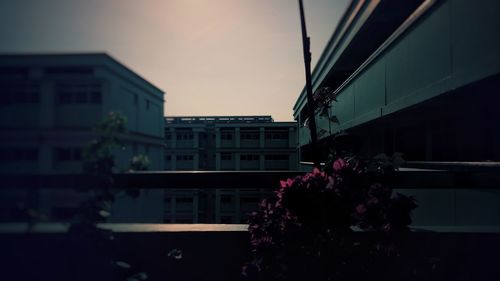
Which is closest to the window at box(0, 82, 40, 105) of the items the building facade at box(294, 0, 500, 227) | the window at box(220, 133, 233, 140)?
the building facade at box(294, 0, 500, 227)

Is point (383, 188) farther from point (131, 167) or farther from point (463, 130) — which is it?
point (463, 130)

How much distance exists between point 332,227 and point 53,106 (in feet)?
7.04

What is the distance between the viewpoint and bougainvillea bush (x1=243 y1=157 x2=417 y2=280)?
2121mm

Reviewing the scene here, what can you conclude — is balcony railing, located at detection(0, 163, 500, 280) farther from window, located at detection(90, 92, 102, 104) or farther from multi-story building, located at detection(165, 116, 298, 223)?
multi-story building, located at detection(165, 116, 298, 223)

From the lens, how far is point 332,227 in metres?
2.18

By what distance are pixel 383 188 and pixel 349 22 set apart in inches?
383

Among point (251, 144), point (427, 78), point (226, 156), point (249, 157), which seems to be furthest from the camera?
point (249, 157)

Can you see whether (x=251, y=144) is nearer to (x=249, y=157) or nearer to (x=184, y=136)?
(x=249, y=157)

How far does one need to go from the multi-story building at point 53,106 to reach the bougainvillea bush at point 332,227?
4.37 feet

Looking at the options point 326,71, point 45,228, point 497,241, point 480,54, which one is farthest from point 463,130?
point 326,71

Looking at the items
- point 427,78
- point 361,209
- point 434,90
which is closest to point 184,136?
point 427,78

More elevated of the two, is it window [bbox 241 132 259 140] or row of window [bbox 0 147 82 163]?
window [bbox 241 132 259 140]

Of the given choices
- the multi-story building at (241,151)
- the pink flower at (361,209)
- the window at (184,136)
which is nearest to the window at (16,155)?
the pink flower at (361,209)

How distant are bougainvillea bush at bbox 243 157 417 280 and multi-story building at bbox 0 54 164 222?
133 centimetres
